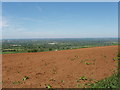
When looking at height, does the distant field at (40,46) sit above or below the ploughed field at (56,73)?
below

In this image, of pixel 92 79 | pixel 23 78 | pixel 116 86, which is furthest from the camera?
pixel 23 78

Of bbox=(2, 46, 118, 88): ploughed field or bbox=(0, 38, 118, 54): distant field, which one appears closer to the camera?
bbox=(2, 46, 118, 88): ploughed field

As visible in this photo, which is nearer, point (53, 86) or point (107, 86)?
point (107, 86)

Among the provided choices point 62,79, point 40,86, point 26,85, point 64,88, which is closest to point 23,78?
point 26,85

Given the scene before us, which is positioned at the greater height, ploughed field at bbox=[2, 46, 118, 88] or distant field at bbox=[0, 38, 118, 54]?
ploughed field at bbox=[2, 46, 118, 88]

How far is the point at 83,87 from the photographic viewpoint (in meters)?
3.55

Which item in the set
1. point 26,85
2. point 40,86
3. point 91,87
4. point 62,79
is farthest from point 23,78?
point 91,87

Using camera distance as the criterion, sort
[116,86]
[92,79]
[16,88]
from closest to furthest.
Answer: [116,86]
[16,88]
[92,79]

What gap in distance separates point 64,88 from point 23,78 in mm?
1871

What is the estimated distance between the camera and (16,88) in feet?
12.2

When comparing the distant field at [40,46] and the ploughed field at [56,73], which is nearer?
the ploughed field at [56,73]

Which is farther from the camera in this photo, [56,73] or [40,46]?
[40,46]

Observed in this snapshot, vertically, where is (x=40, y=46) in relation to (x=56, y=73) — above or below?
below

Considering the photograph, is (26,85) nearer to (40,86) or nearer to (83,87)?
(40,86)
